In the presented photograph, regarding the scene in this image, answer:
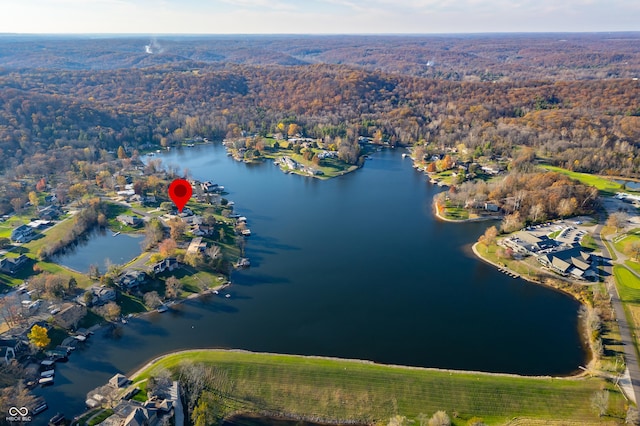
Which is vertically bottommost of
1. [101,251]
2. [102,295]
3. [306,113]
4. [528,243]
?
[101,251]

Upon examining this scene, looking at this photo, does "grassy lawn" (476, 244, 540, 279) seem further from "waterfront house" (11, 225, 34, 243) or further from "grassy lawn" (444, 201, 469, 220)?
"waterfront house" (11, 225, 34, 243)

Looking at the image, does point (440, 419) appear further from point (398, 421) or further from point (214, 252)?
point (214, 252)

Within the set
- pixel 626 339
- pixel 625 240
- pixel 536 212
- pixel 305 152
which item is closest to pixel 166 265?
pixel 626 339

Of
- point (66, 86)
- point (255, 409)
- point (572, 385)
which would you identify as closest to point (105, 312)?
point (255, 409)

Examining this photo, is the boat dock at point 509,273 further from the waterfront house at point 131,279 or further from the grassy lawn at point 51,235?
the grassy lawn at point 51,235

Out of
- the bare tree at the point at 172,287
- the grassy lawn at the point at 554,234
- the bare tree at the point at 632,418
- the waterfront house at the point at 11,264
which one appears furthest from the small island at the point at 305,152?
the bare tree at the point at 632,418
